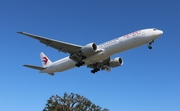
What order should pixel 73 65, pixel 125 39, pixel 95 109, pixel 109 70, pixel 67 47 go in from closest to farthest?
1. pixel 125 39
2. pixel 67 47
3. pixel 73 65
4. pixel 109 70
5. pixel 95 109

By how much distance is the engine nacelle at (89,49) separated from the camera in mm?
41562

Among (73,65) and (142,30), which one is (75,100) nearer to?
(73,65)

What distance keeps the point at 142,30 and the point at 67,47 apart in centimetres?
1167

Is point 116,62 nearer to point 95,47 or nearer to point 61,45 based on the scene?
point 95,47

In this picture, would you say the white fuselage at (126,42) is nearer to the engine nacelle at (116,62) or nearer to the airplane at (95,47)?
the airplane at (95,47)

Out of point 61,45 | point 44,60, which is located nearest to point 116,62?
point 61,45

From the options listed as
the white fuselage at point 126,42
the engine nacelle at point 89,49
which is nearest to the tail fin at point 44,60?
the white fuselage at point 126,42

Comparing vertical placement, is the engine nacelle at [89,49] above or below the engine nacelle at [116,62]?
below

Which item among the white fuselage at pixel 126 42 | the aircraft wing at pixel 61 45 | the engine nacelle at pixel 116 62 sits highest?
the engine nacelle at pixel 116 62

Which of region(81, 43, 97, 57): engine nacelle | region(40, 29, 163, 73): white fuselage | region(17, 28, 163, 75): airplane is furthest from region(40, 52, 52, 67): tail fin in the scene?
region(81, 43, 97, 57): engine nacelle

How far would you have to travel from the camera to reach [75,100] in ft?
187

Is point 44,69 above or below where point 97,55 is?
above

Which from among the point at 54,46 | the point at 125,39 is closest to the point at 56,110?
the point at 54,46

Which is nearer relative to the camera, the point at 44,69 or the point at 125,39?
the point at 125,39
